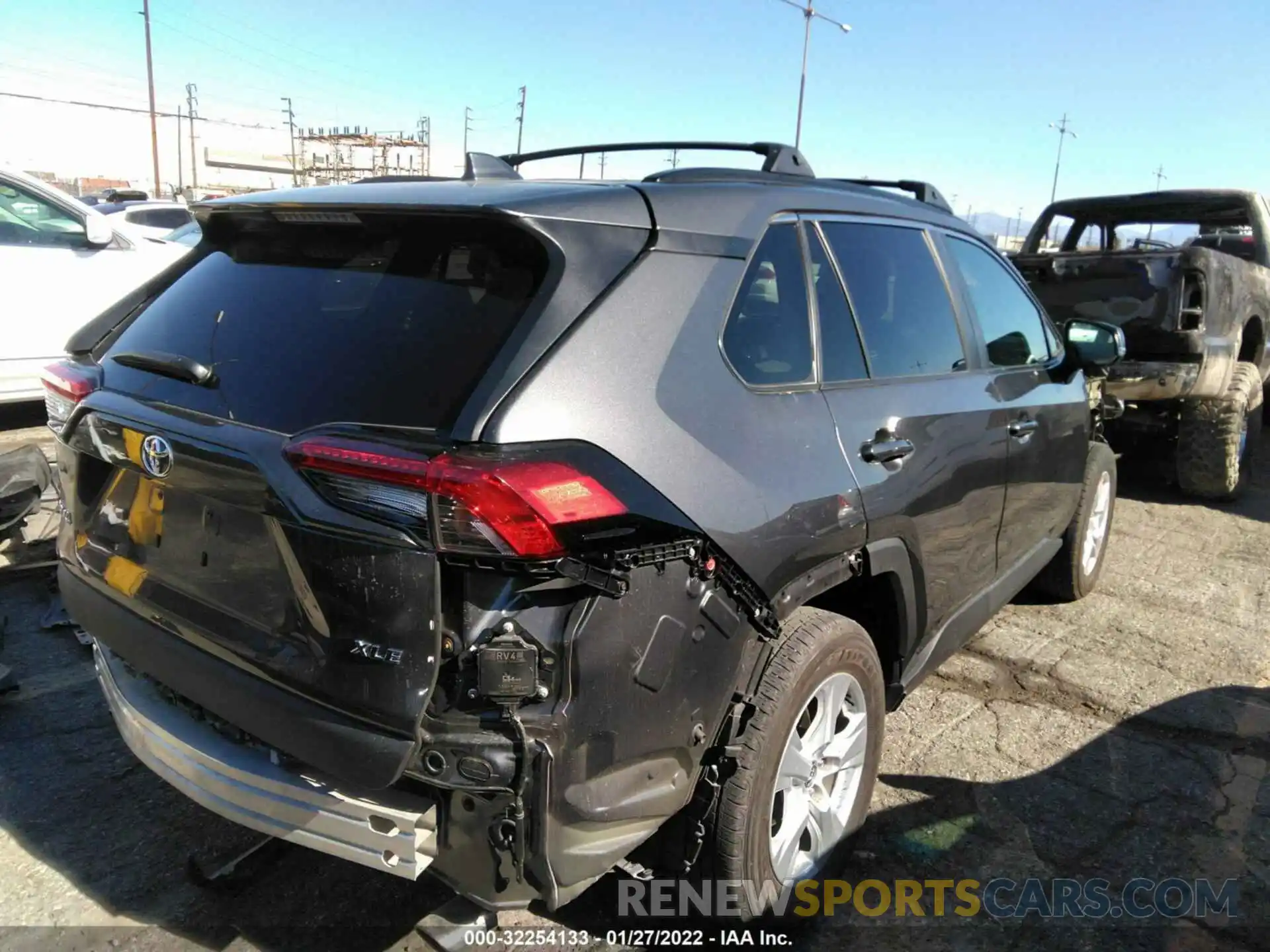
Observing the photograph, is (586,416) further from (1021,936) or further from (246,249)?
(1021,936)

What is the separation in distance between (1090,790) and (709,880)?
5.67 feet

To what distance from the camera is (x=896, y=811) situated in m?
3.04

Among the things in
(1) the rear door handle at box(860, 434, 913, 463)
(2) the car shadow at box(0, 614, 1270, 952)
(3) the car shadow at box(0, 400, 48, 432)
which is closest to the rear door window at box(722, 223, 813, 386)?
(1) the rear door handle at box(860, 434, 913, 463)

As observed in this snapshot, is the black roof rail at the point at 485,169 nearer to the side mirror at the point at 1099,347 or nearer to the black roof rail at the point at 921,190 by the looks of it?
the black roof rail at the point at 921,190

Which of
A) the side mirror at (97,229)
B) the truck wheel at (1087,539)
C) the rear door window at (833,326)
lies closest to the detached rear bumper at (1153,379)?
the truck wheel at (1087,539)

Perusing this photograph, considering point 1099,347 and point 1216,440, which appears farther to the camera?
point 1216,440

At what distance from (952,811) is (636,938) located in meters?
1.21

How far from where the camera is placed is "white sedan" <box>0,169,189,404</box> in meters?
6.38

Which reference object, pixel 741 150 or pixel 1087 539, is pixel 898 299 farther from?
pixel 1087 539

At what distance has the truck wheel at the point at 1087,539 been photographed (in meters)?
4.59

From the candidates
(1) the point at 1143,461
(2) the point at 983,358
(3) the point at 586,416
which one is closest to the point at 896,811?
(2) the point at 983,358

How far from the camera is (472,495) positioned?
1688 millimetres

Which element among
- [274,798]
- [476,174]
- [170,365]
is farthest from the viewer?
[476,174]

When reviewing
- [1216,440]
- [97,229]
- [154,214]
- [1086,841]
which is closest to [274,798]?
[1086,841]
